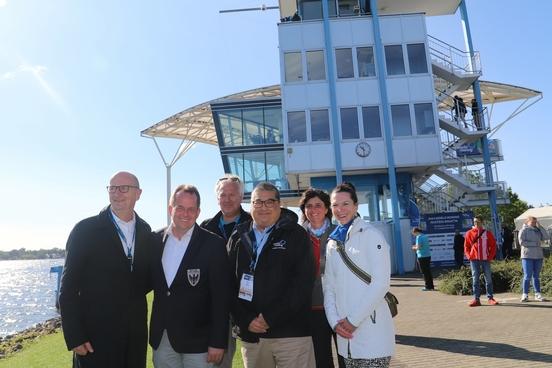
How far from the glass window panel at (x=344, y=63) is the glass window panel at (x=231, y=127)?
1083 cm

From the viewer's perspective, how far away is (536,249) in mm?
9570

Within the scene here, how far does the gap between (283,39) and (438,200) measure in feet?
36.6

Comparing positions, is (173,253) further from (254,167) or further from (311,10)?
(254,167)

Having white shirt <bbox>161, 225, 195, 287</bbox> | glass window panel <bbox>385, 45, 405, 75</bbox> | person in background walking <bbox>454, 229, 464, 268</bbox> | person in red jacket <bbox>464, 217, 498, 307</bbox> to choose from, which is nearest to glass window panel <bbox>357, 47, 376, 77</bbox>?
glass window panel <bbox>385, 45, 405, 75</bbox>

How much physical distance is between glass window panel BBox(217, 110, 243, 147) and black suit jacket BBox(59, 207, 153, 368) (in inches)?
1066

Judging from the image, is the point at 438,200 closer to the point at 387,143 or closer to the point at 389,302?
the point at 387,143

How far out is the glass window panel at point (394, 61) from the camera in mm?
21016

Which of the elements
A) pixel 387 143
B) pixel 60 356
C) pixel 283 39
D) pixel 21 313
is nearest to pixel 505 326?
pixel 60 356

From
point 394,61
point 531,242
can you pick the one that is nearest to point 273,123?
point 394,61

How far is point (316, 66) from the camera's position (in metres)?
21.0

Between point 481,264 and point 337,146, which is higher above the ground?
point 337,146

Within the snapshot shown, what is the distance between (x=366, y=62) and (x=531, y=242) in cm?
1338

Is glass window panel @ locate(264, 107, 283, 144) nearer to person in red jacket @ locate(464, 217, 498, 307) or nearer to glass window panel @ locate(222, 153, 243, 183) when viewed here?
glass window panel @ locate(222, 153, 243, 183)

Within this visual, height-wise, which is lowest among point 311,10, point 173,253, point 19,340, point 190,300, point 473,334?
point 19,340
